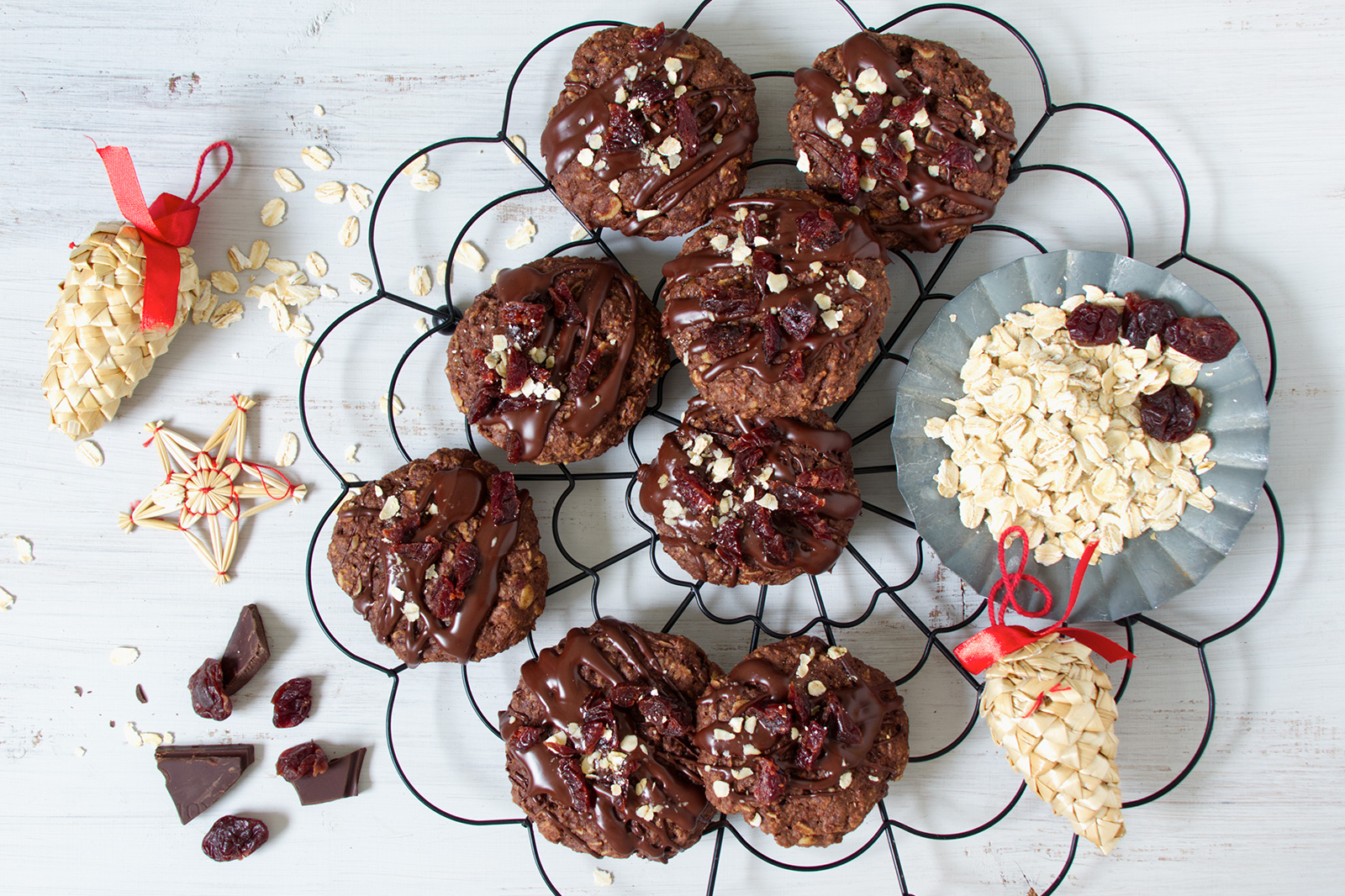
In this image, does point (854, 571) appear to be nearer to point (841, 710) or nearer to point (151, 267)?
point (841, 710)

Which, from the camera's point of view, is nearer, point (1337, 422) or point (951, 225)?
point (951, 225)

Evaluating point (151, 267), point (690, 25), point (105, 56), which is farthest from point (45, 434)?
point (690, 25)

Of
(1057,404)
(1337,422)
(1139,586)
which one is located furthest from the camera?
(1337,422)

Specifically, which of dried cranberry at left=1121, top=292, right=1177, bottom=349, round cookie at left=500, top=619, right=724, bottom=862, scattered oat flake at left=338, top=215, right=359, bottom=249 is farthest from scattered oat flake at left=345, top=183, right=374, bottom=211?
dried cranberry at left=1121, top=292, right=1177, bottom=349

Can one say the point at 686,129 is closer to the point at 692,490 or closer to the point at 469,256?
the point at 469,256

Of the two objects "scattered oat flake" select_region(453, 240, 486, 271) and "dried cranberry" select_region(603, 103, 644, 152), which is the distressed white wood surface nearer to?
"scattered oat flake" select_region(453, 240, 486, 271)
